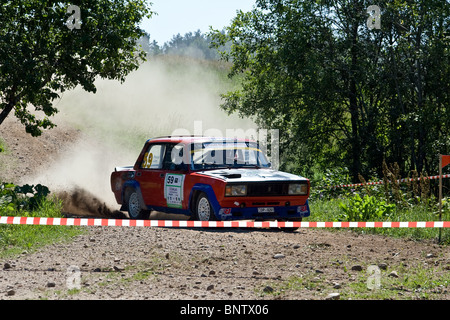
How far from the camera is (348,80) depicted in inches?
846

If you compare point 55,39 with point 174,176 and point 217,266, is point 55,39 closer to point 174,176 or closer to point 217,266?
point 174,176

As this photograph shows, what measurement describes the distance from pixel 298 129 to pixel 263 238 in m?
11.2

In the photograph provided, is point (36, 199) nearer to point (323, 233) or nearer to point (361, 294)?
point (323, 233)

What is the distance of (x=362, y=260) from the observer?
30.2 feet

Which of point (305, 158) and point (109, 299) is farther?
point (305, 158)

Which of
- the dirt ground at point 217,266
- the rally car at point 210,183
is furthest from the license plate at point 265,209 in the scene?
the dirt ground at point 217,266

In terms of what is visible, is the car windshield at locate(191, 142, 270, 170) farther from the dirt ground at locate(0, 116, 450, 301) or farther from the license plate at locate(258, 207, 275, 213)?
the dirt ground at locate(0, 116, 450, 301)

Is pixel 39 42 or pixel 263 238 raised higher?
pixel 39 42

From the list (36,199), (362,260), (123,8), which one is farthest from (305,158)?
(362,260)

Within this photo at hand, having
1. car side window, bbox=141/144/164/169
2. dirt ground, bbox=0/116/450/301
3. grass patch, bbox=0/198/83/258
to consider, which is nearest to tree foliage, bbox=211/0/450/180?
car side window, bbox=141/144/164/169

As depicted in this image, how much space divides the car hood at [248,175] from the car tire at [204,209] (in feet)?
1.53

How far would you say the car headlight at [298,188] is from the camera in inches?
487

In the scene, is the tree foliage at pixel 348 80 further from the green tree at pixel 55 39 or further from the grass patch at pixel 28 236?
the grass patch at pixel 28 236

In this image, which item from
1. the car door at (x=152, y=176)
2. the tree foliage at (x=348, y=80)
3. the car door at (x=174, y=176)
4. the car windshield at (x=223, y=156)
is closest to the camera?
the car door at (x=174, y=176)
